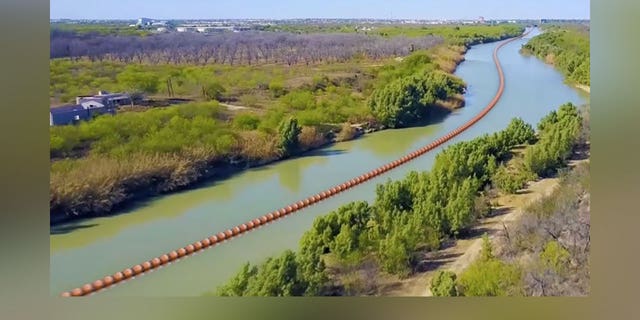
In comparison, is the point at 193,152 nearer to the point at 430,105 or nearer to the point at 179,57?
the point at 179,57

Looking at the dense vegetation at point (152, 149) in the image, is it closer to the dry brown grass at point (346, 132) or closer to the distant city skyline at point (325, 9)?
the dry brown grass at point (346, 132)

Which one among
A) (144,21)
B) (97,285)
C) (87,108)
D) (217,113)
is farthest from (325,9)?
(97,285)

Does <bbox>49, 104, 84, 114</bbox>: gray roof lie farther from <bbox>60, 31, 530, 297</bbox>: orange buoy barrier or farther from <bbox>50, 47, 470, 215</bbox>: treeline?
<bbox>60, 31, 530, 297</bbox>: orange buoy barrier

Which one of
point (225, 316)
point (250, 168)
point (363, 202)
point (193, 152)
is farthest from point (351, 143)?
point (225, 316)

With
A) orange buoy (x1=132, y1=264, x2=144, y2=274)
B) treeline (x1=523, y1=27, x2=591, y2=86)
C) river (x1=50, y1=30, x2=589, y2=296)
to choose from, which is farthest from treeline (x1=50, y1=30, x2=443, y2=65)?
orange buoy (x1=132, y1=264, x2=144, y2=274)

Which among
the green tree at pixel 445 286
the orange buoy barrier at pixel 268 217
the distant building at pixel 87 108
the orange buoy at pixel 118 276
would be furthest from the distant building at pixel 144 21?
the green tree at pixel 445 286

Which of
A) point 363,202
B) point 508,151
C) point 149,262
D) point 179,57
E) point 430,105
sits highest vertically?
point 179,57
